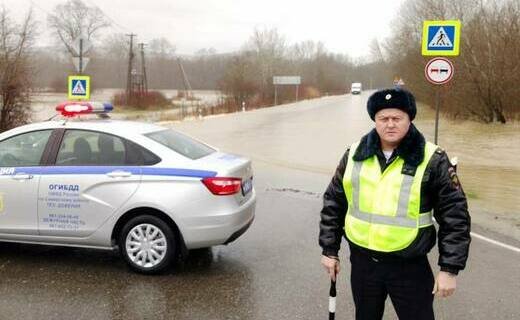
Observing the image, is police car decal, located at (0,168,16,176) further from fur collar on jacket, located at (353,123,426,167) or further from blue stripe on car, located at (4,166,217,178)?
fur collar on jacket, located at (353,123,426,167)

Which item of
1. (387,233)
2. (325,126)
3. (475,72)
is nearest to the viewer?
(387,233)

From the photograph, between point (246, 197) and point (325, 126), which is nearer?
point (246, 197)

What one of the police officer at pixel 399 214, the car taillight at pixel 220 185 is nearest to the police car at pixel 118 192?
the car taillight at pixel 220 185

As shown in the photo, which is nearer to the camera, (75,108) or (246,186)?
(246,186)

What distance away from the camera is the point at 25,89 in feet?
64.4

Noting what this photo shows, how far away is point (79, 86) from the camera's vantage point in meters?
14.5

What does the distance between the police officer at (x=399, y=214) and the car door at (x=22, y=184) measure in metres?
3.61

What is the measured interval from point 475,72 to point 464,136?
5.09 metres

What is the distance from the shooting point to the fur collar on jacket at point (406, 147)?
2.72m

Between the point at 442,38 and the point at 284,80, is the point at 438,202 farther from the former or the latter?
the point at 284,80

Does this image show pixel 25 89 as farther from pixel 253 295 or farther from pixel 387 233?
pixel 387 233

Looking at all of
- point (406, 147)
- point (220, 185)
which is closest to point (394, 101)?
point (406, 147)

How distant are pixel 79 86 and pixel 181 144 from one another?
971 cm

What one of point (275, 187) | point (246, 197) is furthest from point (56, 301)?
point (275, 187)
